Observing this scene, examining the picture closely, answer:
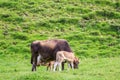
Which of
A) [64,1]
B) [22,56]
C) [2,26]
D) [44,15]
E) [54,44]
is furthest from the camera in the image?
[64,1]

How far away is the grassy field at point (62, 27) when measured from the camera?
110 ft

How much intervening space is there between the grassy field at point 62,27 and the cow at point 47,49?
21.0 feet

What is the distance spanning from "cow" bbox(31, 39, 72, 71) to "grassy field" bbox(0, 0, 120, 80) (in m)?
6.39

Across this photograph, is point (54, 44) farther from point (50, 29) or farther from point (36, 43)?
point (50, 29)

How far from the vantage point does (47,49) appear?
69.3 ft

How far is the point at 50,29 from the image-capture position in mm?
40031

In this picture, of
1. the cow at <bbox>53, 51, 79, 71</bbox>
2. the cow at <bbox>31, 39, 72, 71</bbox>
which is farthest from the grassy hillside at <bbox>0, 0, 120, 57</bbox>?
the cow at <bbox>53, 51, 79, 71</bbox>

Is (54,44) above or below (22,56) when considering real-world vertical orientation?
above

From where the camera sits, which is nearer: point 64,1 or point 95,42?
point 95,42

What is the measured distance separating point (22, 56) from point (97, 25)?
1241 cm

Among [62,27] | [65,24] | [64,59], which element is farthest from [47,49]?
[65,24]

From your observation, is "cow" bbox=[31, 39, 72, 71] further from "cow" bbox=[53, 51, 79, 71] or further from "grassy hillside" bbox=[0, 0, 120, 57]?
"grassy hillside" bbox=[0, 0, 120, 57]

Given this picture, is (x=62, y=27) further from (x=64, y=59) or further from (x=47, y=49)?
(x=64, y=59)

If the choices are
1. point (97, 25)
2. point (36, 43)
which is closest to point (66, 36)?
point (97, 25)
